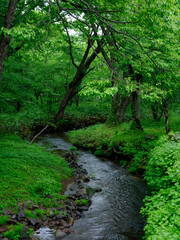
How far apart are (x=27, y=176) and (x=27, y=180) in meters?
0.24

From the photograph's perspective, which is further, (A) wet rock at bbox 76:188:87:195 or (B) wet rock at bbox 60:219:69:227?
(A) wet rock at bbox 76:188:87:195

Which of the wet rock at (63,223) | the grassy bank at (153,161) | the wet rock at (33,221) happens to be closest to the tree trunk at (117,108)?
the grassy bank at (153,161)

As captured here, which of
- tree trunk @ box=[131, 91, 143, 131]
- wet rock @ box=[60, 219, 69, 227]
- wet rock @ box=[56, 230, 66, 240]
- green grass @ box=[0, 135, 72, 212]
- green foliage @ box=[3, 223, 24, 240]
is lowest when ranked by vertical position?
wet rock @ box=[56, 230, 66, 240]

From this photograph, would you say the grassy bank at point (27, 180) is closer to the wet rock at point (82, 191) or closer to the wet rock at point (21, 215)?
the wet rock at point (21, 215)

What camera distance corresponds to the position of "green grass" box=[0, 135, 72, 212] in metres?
6.11

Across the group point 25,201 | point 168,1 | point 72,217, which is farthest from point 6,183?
point 168,1

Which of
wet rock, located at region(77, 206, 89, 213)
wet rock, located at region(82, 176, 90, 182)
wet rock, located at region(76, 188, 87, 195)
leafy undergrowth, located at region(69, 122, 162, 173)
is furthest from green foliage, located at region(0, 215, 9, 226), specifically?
leafy undergrowth, located at region(69, 122, 162, 173)

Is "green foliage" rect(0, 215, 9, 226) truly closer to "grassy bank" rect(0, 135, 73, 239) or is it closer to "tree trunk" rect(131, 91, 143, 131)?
"grassy bank" rect(0, 135, 73, 239)

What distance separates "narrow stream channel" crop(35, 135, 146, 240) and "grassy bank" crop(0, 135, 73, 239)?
121cm

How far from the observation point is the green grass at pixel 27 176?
6.11 meters

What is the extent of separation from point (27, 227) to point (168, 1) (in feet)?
26.7

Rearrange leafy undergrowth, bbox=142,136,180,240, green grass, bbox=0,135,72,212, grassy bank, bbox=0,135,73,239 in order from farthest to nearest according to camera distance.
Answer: green grass, bbox=0,135,72,212
grassy bank, bbox=0,135,73,239
leafy undergrowth, bbox=142,136,180,240

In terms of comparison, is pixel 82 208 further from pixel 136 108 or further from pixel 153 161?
pixel 136 108

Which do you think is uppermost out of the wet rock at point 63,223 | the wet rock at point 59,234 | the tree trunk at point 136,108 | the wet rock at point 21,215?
the tree trunk at point 136,108
